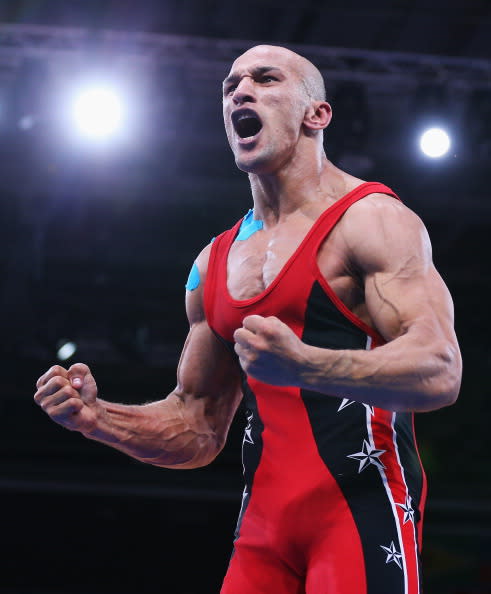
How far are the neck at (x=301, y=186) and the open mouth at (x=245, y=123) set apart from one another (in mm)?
129

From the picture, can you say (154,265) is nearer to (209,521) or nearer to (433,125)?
(209,521)

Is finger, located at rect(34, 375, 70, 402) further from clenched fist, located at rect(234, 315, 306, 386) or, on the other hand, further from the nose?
the nose

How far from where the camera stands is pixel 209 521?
372 inches

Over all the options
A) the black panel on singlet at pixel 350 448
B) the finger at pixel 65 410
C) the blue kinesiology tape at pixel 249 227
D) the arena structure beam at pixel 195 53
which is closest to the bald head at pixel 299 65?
the blue kinesiology tape at pixel 249 227

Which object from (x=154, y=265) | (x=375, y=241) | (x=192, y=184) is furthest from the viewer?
(x=154, y=265)

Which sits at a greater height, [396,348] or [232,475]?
[232,475]

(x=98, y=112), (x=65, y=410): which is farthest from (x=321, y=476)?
(x=98, y=112)

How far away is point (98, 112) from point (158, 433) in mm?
4795

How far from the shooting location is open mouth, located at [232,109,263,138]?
2531mm

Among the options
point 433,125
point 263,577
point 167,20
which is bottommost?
point 263,577

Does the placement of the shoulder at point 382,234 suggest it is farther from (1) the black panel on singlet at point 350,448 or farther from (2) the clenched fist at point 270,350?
(2) the clenched fist at point 270,350

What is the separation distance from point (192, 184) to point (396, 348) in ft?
22.7

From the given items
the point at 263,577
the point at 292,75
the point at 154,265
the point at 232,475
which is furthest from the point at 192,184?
the point at 263,577

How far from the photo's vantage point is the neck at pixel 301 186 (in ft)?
8.21
